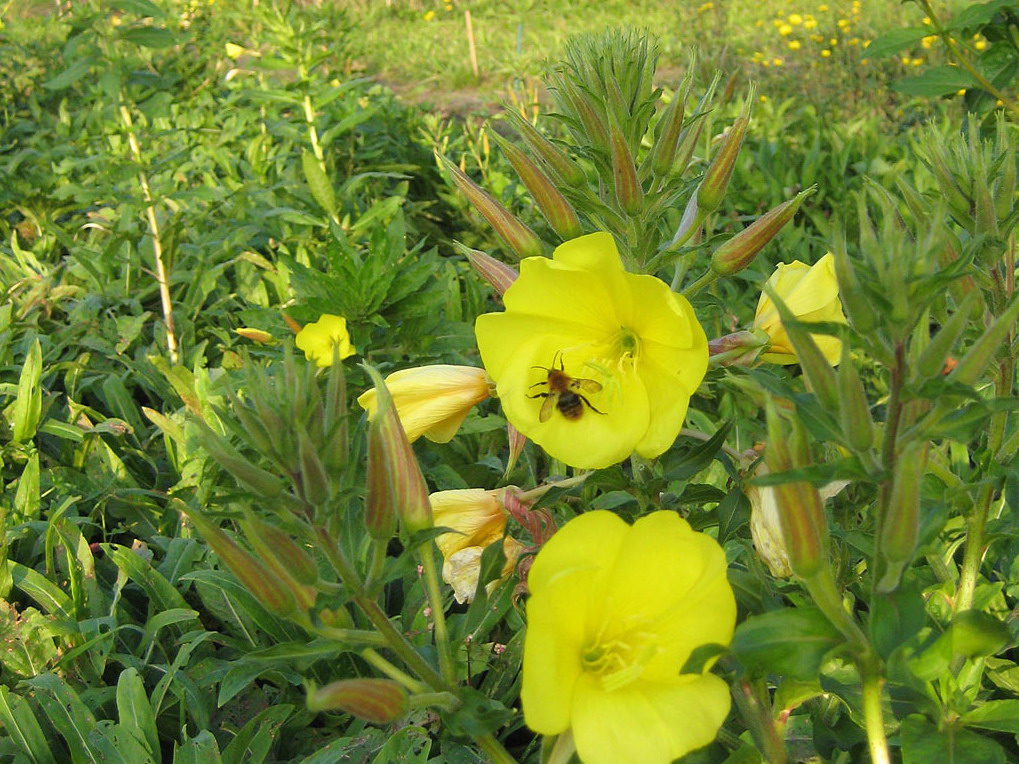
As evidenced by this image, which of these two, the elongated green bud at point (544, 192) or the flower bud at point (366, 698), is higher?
the elongated green bud at point (544, 192)

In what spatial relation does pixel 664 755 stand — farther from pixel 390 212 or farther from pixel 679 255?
pixel 390 212

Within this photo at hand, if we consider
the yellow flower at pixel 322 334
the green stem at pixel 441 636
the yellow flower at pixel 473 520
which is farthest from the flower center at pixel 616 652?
the yellow flower at pixel 322 334

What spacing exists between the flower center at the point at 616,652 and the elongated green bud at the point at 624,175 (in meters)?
0.51

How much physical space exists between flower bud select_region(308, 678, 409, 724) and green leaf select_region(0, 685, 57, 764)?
1.19 m

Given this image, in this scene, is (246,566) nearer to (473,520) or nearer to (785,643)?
(473,520)

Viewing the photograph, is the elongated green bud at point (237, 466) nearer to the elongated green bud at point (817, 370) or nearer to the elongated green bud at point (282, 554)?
the elongated green bud at point (282, 554)

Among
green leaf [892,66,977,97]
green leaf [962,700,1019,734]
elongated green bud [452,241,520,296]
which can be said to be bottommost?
green leaf [962,700,1019,734]

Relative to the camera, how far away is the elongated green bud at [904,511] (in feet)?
2.36

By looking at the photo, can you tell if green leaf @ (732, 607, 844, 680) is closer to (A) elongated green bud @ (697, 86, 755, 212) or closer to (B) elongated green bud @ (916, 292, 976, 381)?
(B) elongated green bud @ (916, 292, 976, 381)

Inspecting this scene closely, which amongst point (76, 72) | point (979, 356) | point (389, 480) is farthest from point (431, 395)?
point (76, 72)

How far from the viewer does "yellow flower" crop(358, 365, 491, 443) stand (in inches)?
44.9

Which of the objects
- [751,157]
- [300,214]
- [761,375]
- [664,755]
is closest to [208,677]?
[664,755]

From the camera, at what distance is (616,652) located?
0.84 m

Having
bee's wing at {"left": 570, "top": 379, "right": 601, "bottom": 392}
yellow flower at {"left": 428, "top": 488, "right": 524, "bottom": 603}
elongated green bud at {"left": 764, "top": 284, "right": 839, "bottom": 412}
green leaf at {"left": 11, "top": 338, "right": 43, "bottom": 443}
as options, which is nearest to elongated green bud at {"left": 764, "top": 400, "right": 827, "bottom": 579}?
elongated green bud at {"left": 764, "top": 284, "right": 839, "bottom": 412}
